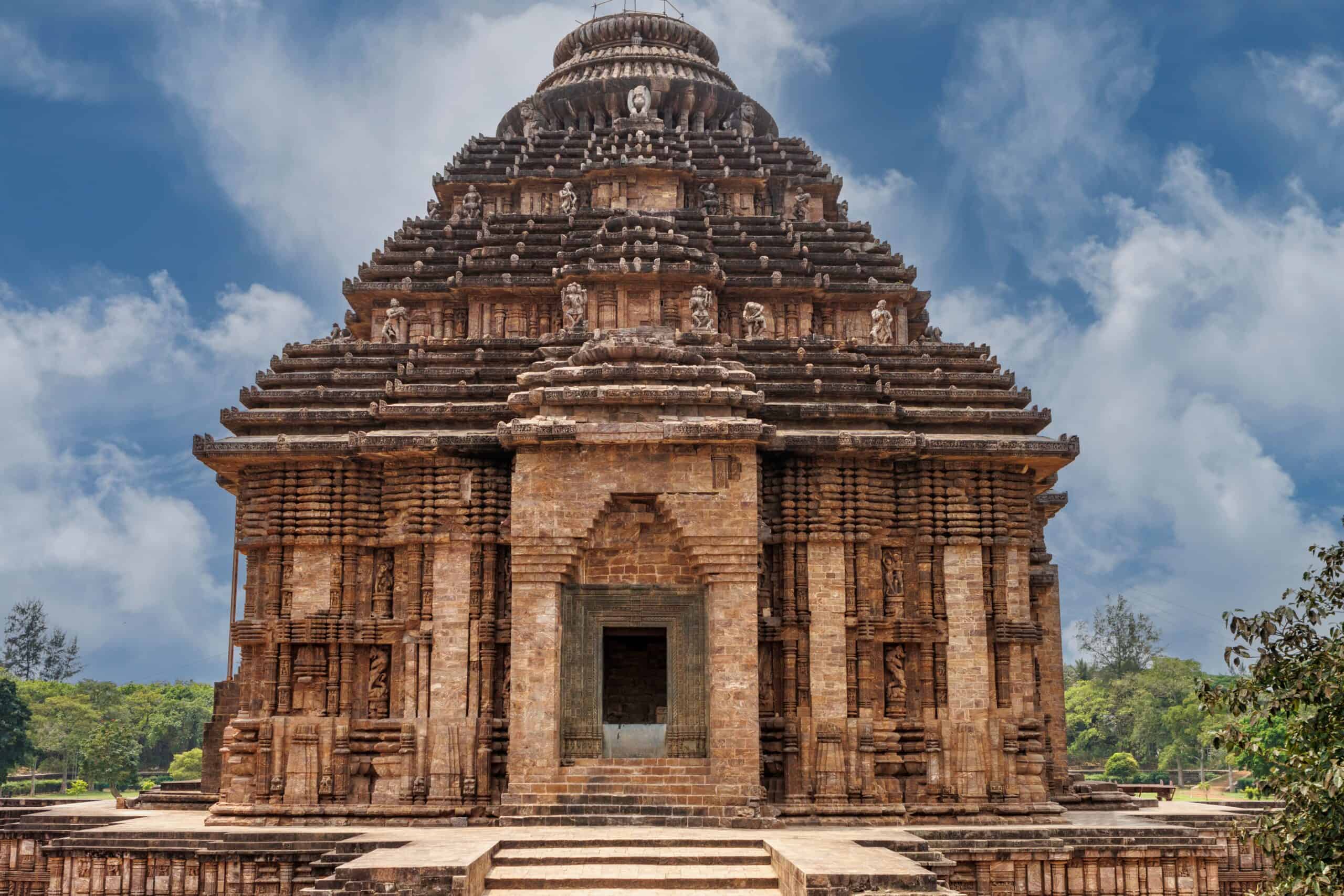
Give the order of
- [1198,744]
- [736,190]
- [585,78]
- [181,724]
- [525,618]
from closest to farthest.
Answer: [525,618], [736,190], [585,78], [1198,744], [181,724]

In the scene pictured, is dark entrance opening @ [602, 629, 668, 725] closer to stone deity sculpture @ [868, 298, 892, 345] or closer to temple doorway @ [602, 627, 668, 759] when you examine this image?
temple doorway @ [602, 627, 668, 759]

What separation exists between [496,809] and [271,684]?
155 inches

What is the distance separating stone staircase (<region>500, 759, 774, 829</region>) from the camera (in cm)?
1841

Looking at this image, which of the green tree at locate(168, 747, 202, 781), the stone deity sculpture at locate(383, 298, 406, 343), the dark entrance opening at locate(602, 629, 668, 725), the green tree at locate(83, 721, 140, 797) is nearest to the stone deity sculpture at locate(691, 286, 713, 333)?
the dark entrance opening at locate(602, 629, 668, 725)

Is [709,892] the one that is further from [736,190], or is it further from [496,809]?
[736,190]

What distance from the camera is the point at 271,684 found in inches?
812

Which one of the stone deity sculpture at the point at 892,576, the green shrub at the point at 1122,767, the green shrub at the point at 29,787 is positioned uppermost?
the stone deity sculpture at the point at 892,576

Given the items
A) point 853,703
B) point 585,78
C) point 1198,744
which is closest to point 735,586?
point 853,703

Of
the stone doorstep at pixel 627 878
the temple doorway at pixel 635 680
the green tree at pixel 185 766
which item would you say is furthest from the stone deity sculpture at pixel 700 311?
the green tree at pixel 185 766

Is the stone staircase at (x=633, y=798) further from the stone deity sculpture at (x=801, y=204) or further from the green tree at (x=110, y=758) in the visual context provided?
the green tree at (x=110, y=758)

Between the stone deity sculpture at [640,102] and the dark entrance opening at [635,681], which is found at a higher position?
the stone deity sculpture at [640,102]

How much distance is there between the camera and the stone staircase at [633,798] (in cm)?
1841

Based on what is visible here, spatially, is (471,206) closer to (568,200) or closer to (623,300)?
(568,200)

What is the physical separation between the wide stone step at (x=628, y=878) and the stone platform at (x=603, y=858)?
18 mm
